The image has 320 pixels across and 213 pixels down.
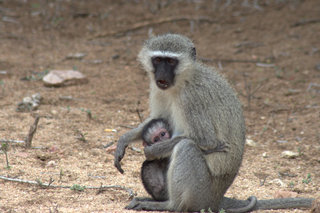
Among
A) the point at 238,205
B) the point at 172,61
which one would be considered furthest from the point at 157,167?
the point at 172,61

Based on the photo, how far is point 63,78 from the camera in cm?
884

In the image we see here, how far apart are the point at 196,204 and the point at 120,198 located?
2.87 feet

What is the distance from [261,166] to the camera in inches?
255

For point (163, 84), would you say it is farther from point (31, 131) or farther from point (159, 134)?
point (31, 131)

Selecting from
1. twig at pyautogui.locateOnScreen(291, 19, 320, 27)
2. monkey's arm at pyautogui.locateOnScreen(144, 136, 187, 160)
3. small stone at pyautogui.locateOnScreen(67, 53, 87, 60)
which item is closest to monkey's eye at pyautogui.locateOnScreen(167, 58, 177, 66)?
monkey's arm at pyautogui.locateOnScreen(144, 136, 187, 160)

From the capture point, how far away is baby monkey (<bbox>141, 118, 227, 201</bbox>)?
5000 millimetres

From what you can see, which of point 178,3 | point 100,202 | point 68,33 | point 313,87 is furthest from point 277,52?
point 100,202

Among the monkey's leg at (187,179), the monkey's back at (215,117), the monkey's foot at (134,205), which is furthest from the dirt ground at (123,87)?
the monkey's back at (215,117)

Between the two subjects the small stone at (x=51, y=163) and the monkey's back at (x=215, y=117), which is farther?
the small stone at (x=51, y=163)

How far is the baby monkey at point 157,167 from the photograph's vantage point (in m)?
5.00

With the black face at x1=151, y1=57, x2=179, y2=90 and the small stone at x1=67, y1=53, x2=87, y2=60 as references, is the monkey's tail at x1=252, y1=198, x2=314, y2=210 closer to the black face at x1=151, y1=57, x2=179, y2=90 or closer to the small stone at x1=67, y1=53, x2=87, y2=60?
the black face at x1=151, y1=57, x2=179, y2=90

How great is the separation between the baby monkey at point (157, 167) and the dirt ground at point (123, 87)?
33 centimetres

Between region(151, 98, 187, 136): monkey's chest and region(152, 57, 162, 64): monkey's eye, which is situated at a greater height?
region(152, 57, 162, 64): monkey's eye

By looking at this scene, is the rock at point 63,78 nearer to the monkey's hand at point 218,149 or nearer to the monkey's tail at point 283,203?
the monkey's hand at point 218,149
